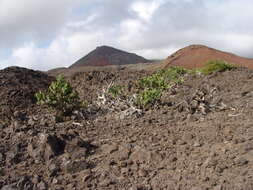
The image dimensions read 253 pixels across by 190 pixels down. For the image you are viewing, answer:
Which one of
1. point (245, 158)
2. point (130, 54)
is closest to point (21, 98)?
point (245, 158)

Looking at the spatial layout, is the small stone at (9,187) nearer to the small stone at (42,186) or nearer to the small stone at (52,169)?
the small stone at (42,186)

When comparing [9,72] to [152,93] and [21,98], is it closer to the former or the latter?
[21,98]

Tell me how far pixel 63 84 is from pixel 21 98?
7.46 feet

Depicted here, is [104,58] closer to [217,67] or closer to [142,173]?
[217,67]

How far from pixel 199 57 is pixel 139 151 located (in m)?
18.0

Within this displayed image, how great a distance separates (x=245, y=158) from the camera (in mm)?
3891

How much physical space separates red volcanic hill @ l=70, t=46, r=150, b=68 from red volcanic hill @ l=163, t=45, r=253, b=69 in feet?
23.4

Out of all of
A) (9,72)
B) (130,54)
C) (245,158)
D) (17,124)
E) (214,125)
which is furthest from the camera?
(130,54)

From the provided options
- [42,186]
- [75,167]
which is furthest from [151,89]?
[42,186]

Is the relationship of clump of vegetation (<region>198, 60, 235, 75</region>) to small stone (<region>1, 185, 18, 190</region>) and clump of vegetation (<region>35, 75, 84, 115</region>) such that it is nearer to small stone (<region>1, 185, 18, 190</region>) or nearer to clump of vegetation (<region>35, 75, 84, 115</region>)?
clump of vegetation (<region>35, 75, 84, 115</region>)

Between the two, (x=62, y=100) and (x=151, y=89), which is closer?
(x=62, y=100)

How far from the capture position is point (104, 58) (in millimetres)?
29953

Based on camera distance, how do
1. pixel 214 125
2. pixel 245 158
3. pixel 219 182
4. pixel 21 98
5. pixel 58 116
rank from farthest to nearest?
pixel 21 98
pixel 58 116
pixel 214 125
pixel 245 158
pixel 219 182

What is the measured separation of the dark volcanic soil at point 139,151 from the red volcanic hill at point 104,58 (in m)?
22.5
